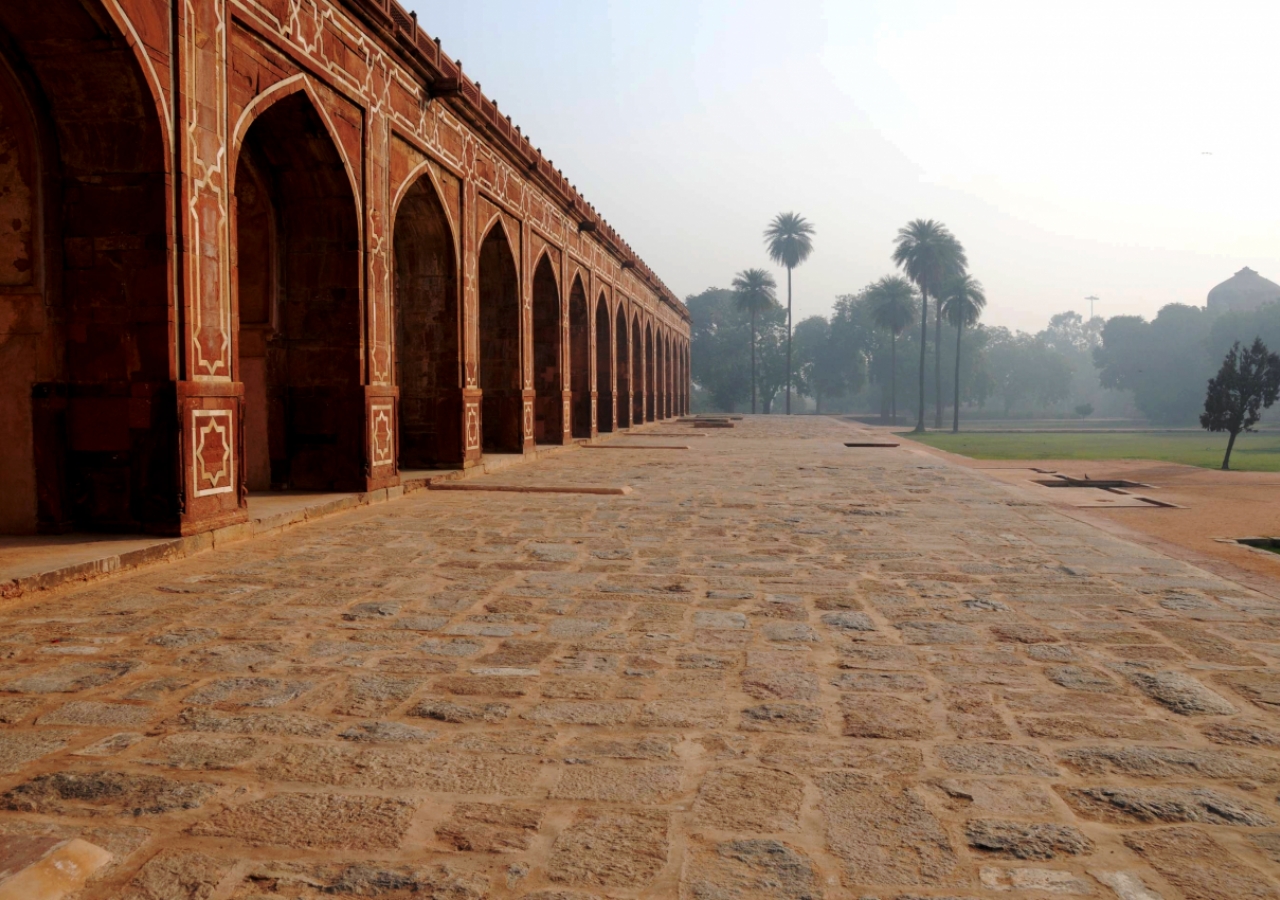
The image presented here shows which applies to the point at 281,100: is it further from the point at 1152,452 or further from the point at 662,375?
the point at 1152,452

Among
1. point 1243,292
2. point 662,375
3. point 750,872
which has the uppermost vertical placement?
point 1243,292

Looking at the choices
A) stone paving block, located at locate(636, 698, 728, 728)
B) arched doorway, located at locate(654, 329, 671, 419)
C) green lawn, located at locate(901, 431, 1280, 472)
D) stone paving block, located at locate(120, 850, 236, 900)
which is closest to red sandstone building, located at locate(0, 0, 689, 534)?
stone paving block, located at locate(636, 698, 728, 728)

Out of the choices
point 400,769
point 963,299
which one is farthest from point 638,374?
point 963,299

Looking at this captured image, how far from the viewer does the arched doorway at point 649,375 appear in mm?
34312

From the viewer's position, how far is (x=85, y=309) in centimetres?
661

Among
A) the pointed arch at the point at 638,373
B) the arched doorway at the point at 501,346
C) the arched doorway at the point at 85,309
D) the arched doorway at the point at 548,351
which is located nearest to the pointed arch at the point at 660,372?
the pointed arch at the point at 638,373

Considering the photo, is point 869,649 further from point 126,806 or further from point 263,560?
point 263,560

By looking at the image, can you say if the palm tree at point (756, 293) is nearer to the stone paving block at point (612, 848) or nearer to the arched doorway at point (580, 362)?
the arched doorway at point (580, 362)

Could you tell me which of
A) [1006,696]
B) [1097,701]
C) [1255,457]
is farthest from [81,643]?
[1255,457]

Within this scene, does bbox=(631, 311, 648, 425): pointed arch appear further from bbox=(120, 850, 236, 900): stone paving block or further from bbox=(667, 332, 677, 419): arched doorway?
bbox=(120, 850, 236, 900): stone paving block

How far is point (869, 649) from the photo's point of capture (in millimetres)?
4121

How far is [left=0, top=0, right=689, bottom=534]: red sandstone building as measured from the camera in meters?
6.51

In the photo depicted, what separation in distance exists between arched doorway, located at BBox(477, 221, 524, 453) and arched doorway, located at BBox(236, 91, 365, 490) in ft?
19.7

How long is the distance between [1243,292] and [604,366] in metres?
83.6
